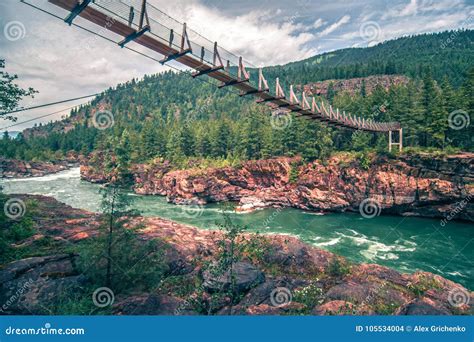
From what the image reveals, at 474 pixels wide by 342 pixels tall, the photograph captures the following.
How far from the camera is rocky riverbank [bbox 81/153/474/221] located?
3028 cm

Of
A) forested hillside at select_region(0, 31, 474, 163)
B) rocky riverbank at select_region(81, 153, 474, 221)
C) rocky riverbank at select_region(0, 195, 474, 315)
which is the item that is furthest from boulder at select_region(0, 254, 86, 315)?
forested hillside at select_region(0, 31, 474, 163)

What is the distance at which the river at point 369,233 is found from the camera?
2058cm

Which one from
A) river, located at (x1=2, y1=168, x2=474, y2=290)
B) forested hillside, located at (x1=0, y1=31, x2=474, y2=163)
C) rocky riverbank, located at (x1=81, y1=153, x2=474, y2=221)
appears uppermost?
forested hillside, located at (x1=0, y1=31, x2=474, y2=163)

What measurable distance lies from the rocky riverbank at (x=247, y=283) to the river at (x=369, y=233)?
4.43 meters

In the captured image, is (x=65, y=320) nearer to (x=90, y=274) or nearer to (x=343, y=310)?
(x=90, y=274)

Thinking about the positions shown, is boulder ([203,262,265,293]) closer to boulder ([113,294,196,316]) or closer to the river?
boulder ([113,294,196,316])

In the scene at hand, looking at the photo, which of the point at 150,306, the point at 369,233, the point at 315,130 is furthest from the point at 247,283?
the point at 315,130

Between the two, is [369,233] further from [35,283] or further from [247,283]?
[35,283]

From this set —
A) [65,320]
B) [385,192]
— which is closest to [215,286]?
[65,320]

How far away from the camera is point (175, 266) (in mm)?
13211

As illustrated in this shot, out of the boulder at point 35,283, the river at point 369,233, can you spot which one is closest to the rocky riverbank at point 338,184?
the river at point 369,233

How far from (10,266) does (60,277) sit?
191 cm

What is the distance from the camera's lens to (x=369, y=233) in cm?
2712

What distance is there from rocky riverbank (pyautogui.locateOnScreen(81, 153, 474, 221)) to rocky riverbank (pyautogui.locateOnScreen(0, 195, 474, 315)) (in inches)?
642
